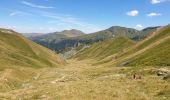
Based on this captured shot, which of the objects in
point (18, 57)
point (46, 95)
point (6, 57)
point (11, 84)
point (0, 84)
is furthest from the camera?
point (18, 57)

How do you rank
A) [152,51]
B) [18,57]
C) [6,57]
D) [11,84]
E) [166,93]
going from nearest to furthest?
[166,93]
[11,84]
[152,51]
[6,57]
[18,57]

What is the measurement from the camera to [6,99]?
42.8 meters

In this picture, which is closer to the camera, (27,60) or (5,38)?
(27,60)

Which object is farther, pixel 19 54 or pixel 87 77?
pixel 19 54

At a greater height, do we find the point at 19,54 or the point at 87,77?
the point at 19,54

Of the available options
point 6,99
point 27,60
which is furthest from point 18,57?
point 6,99

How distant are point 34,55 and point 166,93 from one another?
145744mm

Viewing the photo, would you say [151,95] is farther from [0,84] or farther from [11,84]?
[11,84]

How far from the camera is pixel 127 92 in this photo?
39.8 metres

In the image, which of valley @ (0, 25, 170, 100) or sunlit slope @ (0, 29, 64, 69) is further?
sunlit slope @ (0, 29, 64, 69)

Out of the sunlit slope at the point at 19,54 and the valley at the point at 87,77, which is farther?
the sunlit slope at the point at 19,54

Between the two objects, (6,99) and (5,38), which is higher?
(5,38)

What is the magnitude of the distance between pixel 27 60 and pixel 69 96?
122 metres

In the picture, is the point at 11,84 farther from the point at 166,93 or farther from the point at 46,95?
the point at 166,93
